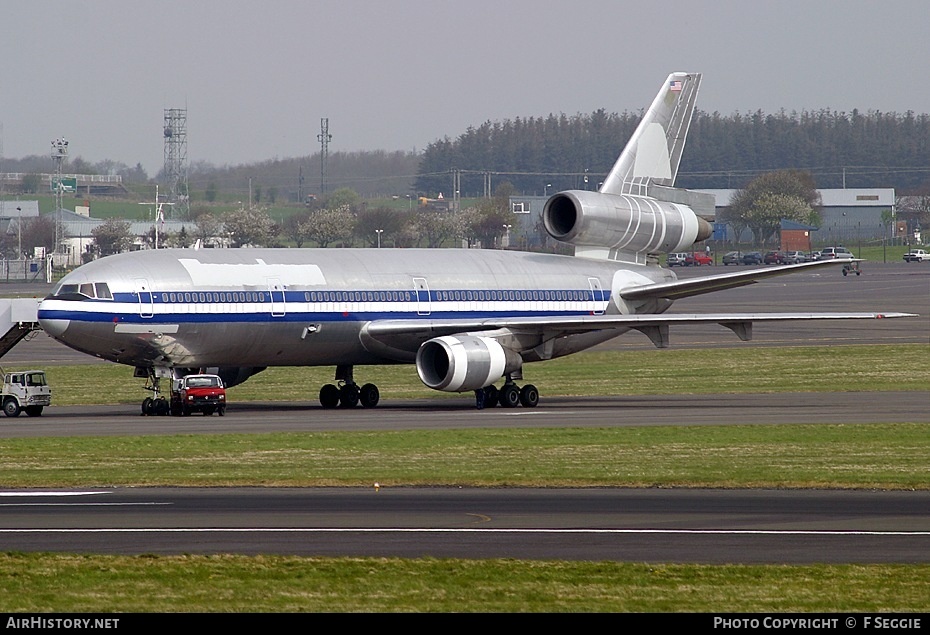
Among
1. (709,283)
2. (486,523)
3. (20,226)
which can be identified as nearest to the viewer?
(486,523)

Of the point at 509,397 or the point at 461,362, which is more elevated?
the point at 461,362

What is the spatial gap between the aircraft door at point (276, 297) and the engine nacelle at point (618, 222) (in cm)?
993

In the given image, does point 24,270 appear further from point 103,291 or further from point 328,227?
point 103,291

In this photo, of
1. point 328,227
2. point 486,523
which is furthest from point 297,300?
point 328,227

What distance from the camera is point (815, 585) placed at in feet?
48.6

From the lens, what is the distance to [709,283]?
42906mm

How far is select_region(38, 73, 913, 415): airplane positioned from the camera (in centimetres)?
3825

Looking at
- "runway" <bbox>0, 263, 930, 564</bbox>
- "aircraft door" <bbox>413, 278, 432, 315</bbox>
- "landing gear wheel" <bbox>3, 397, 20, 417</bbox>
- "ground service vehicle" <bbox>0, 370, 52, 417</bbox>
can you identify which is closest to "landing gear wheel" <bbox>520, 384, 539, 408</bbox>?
"aircraft door" <bbox>413, 278, 432, 315</bbox>

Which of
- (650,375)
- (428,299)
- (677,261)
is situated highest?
(677,261)

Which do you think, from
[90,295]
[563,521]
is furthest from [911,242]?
[563,521]

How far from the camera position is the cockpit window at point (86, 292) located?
123 feet

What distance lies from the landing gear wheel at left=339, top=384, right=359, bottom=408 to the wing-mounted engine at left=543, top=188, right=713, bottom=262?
8.59 m

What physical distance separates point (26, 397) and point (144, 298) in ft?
15.2

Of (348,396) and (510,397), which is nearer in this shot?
(510,397)
